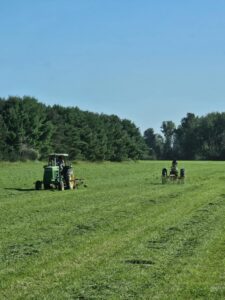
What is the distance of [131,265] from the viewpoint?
10.3 meters

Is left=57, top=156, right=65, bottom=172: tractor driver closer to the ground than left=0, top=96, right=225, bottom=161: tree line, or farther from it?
closer to the ground

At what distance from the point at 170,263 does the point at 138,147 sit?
103071 mm

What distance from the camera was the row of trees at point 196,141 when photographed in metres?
156

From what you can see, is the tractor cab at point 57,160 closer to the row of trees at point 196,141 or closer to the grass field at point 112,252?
the grass field at point 112,252

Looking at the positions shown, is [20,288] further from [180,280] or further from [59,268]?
[180,280]

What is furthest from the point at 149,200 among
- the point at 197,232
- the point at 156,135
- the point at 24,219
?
the point at 156,135

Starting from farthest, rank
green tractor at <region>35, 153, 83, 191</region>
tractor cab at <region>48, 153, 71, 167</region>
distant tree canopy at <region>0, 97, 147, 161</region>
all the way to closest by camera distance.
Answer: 1. distant tree canopy at <region>0, 97, 147, 161</region>
2. tractor cab at <region>48, 153, 71, 167</region>
3. green tractor at <region>35, 153, 83, 191</region>

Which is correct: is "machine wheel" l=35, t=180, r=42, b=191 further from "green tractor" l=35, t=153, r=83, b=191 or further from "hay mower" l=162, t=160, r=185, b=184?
"hay mower" l=162, t=160, r=185, b=184

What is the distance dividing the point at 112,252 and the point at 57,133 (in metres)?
75.4

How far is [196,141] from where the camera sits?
161875 mm

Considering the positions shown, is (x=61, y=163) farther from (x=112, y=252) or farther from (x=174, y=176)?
(x=112, y=252)

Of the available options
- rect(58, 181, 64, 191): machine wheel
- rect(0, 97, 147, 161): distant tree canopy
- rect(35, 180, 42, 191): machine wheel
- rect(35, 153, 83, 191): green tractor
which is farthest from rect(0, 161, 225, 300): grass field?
rect(0, 97, 147, 161): distant tree canopy

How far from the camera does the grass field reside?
866 cm

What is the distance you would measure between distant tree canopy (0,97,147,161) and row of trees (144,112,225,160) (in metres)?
49.1
